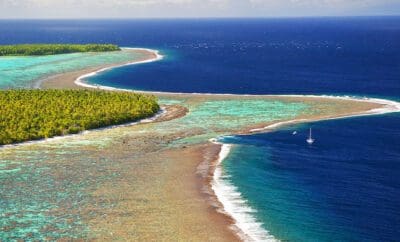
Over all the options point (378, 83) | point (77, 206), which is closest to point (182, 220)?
point (77, 206)

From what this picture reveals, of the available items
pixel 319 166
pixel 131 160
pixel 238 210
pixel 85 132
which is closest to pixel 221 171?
pixel 131 160

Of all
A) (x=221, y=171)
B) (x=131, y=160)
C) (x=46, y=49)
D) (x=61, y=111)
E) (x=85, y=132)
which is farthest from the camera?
(x=46, y=49)

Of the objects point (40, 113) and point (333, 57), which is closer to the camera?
point (40, 113)

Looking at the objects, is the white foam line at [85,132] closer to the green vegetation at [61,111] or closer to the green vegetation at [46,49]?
the green vegetation at [61,111]

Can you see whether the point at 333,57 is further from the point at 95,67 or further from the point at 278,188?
the point at 278,188

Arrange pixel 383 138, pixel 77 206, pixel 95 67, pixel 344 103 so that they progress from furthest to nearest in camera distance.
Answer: pixel 95 67
pixel 344 103
pixel 383 138
pixel 77 206

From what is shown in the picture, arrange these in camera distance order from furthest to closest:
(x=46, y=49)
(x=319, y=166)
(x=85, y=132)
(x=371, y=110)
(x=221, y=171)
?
(x=46, y=49) < (x=371, y=110) < (x=85, y=132) < (x=319, y=166) < (x=221, y=171)

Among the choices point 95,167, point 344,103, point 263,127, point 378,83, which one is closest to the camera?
point 95,167

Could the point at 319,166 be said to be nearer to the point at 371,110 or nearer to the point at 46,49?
the point at 371,110

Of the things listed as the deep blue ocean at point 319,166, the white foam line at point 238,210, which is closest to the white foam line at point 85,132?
the deep blue ocean at point 319,166
